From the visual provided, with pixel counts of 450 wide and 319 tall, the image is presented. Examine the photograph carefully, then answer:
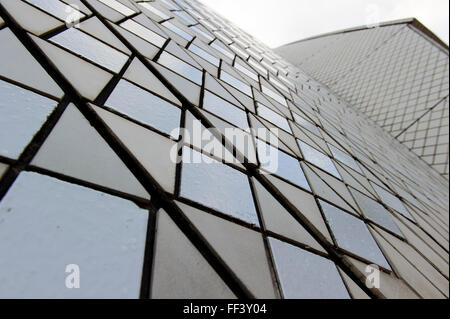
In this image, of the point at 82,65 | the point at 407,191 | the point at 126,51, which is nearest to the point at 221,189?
the point at 82,65

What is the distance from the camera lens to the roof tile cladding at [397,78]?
8.94 m

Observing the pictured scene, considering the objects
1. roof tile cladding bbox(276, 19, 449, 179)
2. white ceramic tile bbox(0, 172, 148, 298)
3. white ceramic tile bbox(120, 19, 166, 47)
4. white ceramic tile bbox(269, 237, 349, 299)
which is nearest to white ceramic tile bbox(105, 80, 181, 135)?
white ceramic tile bbox(0, 172, 148, 298)

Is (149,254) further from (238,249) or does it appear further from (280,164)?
(280,164)

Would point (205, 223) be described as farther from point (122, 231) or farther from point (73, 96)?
point (73, 96)

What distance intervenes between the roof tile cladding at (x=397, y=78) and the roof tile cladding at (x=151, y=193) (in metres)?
7.42

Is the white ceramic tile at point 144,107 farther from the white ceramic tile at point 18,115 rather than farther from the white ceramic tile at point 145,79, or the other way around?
the white ceramic tile at point 18,115

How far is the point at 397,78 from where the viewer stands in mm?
11203

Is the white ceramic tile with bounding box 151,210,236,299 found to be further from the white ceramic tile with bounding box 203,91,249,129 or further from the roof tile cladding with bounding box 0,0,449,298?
the white ceramic tile with bounding box 203,91,249,129

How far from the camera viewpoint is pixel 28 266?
741mm

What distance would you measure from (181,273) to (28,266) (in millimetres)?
432

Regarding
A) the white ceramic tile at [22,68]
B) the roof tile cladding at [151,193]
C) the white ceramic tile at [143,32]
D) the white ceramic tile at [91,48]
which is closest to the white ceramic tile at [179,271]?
the roof tile cladding at [151,193]

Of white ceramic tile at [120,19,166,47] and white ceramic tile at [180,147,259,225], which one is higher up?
white ceramic tile at [120,19,166,47]

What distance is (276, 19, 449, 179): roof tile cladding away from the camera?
29.3 feet

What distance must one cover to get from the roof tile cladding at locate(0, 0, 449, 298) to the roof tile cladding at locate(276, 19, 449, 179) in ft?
24.3
